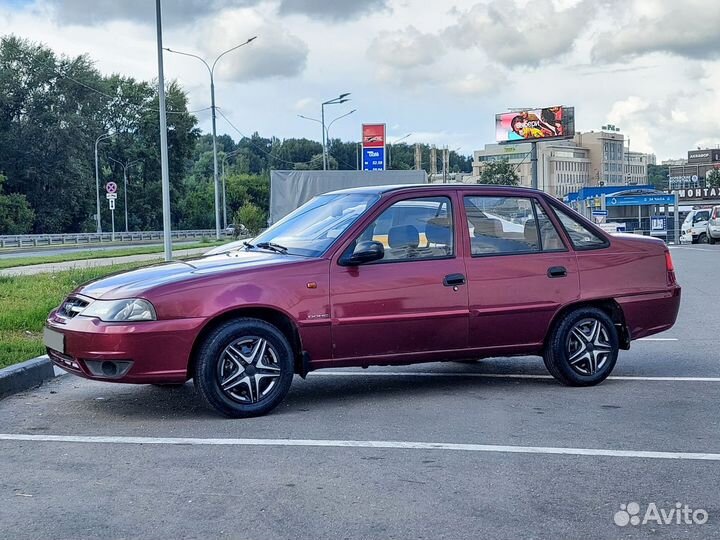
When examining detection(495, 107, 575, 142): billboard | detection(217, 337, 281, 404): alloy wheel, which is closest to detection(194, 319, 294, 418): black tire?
detection(217, 337, 281, 404): alloy wheel

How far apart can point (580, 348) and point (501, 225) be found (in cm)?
118

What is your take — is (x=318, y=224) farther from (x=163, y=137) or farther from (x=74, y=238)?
(x=74, y=238)

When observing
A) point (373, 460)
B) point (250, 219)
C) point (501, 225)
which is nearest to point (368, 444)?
point (373, 460)

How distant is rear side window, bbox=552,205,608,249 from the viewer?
301 inches

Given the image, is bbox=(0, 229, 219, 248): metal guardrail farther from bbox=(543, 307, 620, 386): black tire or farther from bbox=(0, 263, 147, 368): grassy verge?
bbox=(543, 307, 620, 386): black tire

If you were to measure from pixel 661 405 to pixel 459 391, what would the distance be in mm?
1532

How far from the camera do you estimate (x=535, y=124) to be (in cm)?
7631

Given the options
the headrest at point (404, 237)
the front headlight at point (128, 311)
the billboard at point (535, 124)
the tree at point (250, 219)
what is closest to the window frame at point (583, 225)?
the headrest at point (404, 237)

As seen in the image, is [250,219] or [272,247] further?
[250,219]

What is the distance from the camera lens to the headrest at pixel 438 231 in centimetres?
710

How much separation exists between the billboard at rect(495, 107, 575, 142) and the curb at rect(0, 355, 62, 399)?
6812cm

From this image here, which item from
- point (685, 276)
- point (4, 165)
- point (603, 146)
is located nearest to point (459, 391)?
point (685, 276)

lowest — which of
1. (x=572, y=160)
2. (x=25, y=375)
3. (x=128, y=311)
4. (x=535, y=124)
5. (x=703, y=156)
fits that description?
(x=25, y=375)

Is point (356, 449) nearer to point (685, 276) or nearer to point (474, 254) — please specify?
point (474, 254)
